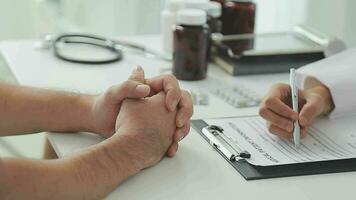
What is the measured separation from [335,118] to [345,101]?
1.4 inches

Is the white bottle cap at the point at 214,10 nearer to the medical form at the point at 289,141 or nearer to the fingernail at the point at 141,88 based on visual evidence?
the medical form at the point at 289,141

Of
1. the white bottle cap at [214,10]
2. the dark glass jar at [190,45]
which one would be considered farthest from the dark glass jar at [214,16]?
the dark glass jar at [190,45]

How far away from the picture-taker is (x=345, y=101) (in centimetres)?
115

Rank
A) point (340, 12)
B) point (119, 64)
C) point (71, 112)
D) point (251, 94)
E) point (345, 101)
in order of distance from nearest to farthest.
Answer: point (71, 112), point (345, 101), point (251, 94), point (119, 64), point (340, 12)

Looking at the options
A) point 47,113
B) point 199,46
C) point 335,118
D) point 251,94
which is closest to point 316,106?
point 335,118

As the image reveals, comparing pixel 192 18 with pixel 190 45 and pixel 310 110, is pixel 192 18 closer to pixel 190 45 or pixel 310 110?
pixel 190 45

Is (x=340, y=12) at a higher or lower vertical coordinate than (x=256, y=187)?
higher

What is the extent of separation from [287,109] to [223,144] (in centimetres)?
13

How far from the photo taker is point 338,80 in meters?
1.16

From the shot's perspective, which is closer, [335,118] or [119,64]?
[335,118]

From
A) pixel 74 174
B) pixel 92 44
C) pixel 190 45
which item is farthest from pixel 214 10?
pixel 74 174

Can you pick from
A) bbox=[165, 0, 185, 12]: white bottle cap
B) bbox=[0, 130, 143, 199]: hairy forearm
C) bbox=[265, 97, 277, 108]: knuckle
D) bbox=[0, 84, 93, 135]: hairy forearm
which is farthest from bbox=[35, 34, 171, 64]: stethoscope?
bbox=[0, 130, 143, 199]: hairy forearm

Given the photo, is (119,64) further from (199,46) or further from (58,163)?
(58,163)

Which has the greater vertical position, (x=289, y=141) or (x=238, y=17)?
(x=238, y=17)
